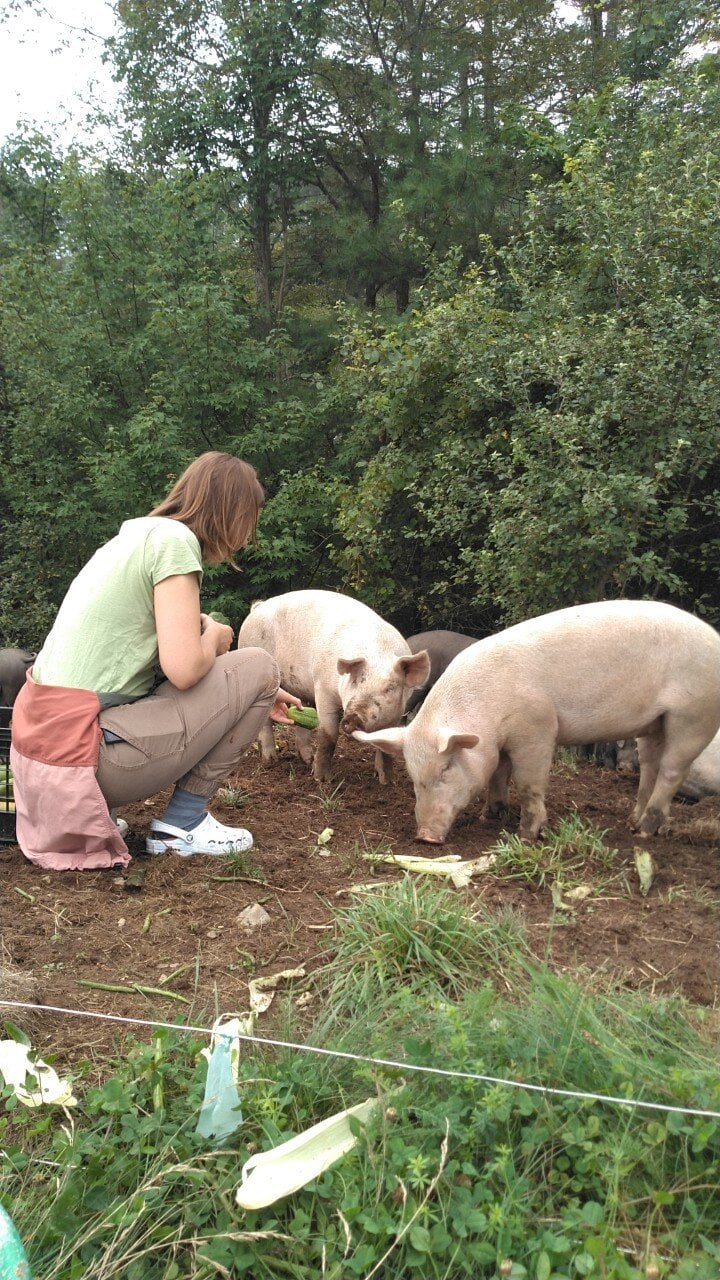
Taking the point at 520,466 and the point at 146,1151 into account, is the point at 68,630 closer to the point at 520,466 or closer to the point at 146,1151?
the point at 146,1151

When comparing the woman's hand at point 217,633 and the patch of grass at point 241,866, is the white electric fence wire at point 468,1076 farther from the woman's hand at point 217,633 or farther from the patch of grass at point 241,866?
the woman's hand at point 217,633

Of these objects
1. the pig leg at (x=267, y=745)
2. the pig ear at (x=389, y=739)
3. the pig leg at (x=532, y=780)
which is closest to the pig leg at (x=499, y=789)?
the pig leg at (x=532, y=780)

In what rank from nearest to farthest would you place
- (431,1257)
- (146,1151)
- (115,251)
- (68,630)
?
(431,1257) → (146,1151) → (68,630) → (115,251)

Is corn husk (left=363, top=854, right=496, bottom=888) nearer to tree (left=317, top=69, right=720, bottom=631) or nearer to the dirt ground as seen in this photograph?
the dirt ground

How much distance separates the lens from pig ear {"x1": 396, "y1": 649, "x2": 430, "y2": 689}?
19.8 ft

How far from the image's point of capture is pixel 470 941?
3.49 meters

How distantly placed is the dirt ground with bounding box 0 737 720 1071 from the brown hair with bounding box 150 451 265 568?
1394 mm

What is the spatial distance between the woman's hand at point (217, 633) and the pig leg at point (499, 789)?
60.8 inches

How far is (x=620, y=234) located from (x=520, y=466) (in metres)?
1.92

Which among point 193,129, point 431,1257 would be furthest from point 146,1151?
point 193,129

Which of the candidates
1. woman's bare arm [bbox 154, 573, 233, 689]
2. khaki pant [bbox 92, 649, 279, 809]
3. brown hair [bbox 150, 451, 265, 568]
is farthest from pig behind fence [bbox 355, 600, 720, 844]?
brown hair [bbox 150, 451, 265, 568]

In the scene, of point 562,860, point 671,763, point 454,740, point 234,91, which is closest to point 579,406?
point 671,763

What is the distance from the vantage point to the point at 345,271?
14.8m

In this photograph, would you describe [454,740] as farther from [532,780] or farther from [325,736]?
[325,736]
